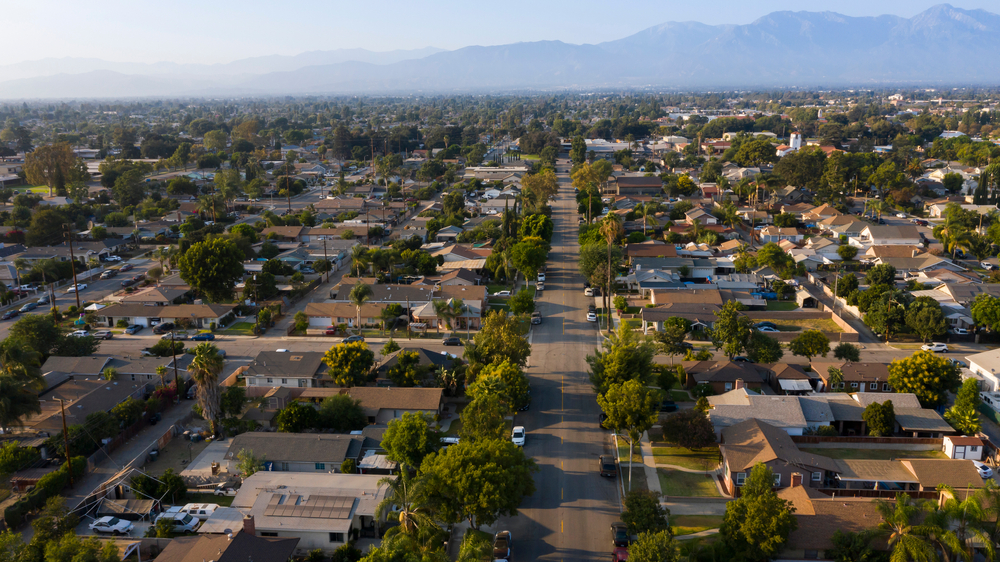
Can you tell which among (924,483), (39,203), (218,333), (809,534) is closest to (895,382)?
(924,483)

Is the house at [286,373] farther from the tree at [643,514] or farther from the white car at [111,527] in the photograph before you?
the tree at [643,514]

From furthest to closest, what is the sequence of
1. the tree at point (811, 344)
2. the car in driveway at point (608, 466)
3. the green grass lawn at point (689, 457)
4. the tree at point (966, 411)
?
1. the tree at point (811, 344)
2. the tree at point (966, 411)
3. the green grass lawn at point (689, 457)
4. the car in driveway at point (608, 466)

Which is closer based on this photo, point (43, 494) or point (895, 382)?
point (43, 494)

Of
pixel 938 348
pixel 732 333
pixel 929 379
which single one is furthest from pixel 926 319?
pixel 732 333

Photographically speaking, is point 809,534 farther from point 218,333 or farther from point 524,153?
point 524,153

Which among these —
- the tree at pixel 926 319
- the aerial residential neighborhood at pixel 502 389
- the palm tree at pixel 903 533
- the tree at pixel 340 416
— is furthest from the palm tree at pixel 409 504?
the tree at pixel 926 319

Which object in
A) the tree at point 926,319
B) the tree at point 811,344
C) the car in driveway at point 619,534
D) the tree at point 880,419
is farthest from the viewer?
the tree at point 926,319

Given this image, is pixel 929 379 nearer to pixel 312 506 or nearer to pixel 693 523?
pixel 693 523
